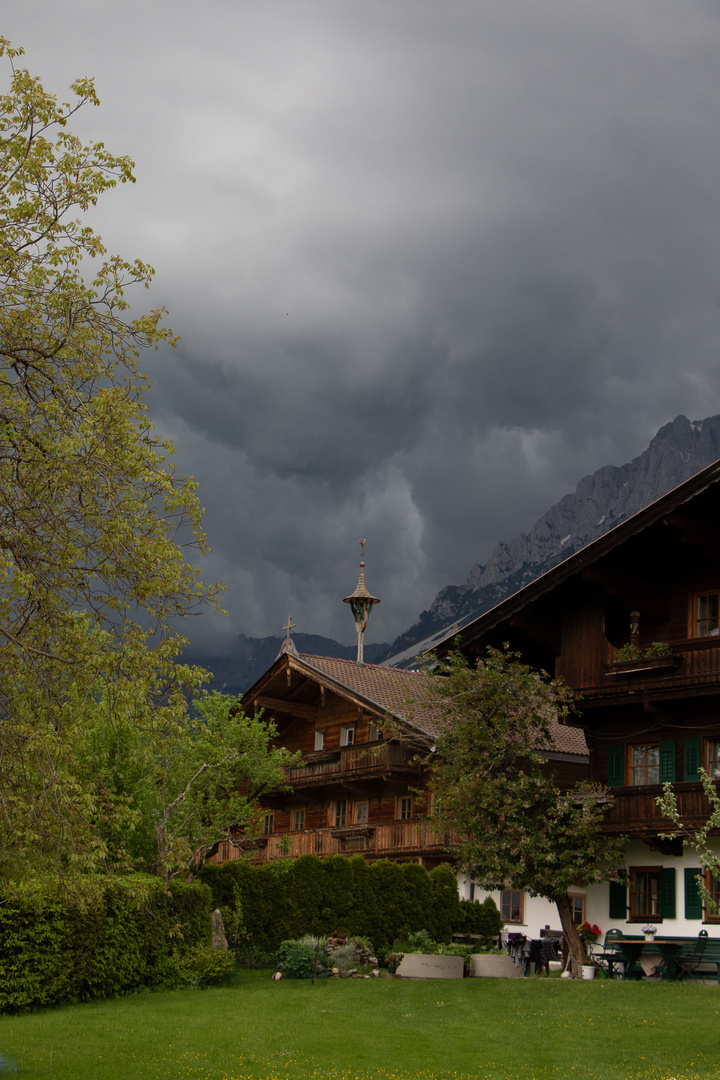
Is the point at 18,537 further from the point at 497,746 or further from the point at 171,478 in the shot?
the point at 497,746

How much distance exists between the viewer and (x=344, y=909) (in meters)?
27.1

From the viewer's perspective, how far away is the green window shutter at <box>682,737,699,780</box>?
25.3m

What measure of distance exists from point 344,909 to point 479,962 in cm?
420

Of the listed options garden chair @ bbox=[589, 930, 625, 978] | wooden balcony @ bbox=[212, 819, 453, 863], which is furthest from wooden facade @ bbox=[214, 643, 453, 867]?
garden chair @ bbox=[589, 930, 625, 978]

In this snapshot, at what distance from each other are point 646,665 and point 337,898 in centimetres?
952

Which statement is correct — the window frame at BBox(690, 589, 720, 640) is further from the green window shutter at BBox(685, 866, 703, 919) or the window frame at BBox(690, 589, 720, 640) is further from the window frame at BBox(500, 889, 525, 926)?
the window frame at BBox(500, 889, 525, 926)

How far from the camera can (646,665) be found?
25266mm

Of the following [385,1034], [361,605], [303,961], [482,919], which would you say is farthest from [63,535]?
[361,605]

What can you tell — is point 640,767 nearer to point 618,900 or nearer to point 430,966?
point 618,900

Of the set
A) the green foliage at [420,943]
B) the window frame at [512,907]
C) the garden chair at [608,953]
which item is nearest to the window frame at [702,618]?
the garden chair at [608,953]

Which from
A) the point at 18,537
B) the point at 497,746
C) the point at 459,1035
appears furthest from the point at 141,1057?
the point at 497,746

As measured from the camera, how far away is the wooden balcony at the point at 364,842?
31500mm

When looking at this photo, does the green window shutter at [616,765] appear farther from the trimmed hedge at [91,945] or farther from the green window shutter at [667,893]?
the trimmed hedge at [91,945]

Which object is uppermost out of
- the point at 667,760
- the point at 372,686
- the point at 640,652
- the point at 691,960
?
the point at 372,686
